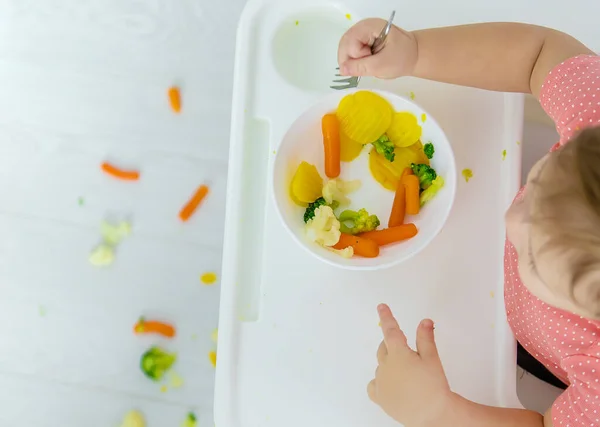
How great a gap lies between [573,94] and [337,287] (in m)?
0.31

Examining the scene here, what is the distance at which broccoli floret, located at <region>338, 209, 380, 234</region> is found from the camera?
0.63 meters

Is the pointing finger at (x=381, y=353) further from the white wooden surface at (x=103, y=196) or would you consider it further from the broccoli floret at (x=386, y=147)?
the white wooden surface at (x=103, y=196)

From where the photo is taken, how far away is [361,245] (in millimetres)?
610

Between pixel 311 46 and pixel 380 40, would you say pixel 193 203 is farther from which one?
pixel 380 40

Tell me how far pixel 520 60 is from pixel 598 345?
0.31 m

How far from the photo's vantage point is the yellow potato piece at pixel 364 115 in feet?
2.04

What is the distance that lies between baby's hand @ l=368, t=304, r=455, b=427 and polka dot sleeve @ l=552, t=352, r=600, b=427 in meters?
0.10

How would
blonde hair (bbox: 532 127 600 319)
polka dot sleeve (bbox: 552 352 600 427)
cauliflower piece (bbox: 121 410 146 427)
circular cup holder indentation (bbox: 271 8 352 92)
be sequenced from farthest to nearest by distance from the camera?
cauliflower piece (bbox: 121 410 146 427)
circular cup holder indentation (bbox: 271 8 352 92)
polka dot sleeve (bbox: 552 352 600 427)
blonde hair (bbox: 532 127 600 319)

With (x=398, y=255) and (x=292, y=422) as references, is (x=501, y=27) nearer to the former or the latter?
(x=398, y=255)

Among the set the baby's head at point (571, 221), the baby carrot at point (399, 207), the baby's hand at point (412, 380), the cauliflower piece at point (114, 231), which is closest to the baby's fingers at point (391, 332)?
A: the baby's hand at point (412, 380)

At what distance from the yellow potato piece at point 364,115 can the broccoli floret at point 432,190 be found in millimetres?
82

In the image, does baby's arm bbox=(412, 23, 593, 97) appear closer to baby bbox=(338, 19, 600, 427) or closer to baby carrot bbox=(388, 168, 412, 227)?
baby bbox=(338, 19, 600, 427)

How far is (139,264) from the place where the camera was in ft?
3.09

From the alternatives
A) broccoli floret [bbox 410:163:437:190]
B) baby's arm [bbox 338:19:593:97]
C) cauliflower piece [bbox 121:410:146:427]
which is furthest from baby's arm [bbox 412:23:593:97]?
cauliflower piece [bbox 121:410:146:427]
